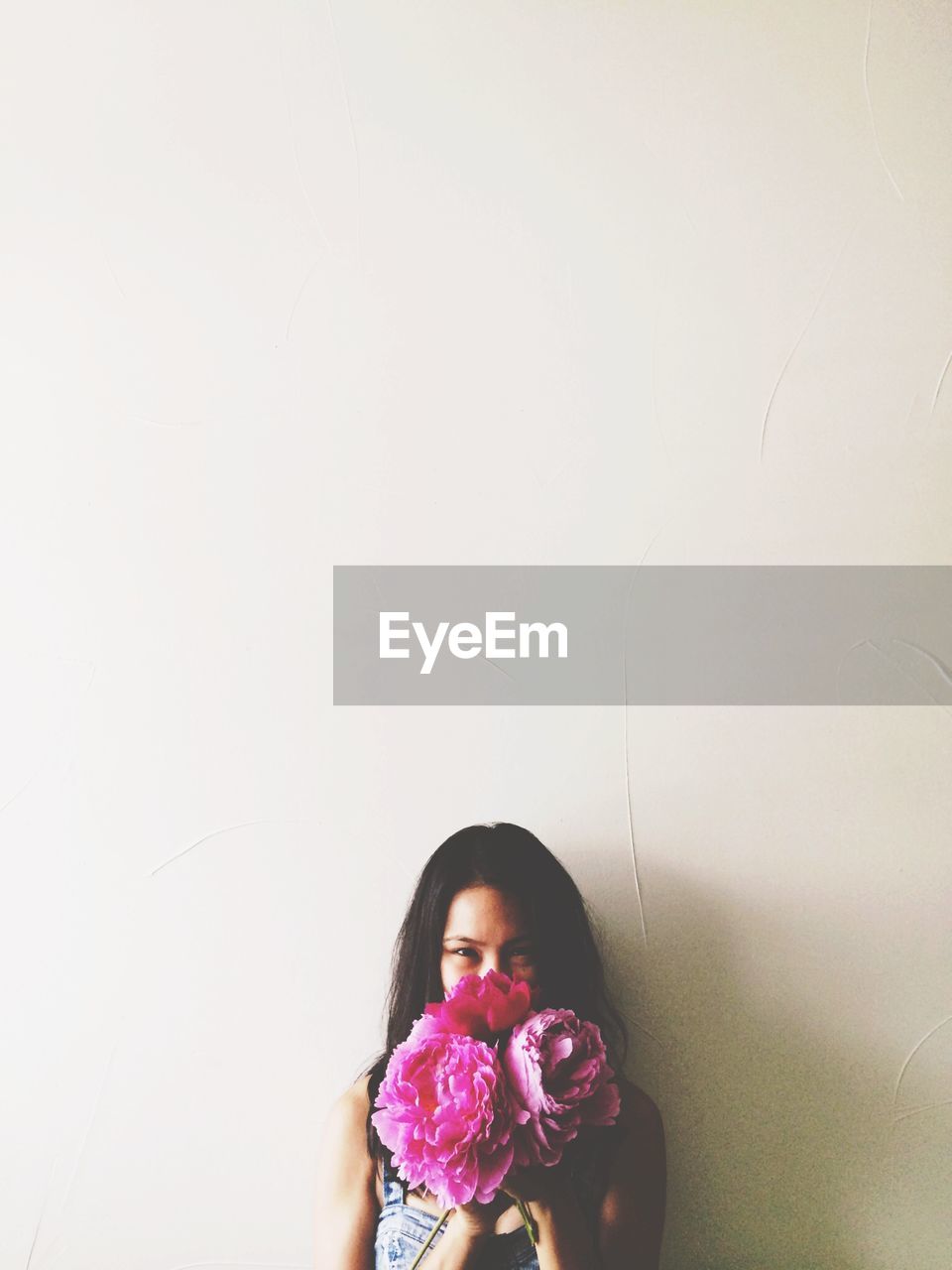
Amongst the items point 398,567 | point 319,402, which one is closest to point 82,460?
point 319,402

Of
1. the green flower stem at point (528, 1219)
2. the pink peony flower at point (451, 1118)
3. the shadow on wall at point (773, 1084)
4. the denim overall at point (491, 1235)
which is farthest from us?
the shadow on wall at point (773, 1084)

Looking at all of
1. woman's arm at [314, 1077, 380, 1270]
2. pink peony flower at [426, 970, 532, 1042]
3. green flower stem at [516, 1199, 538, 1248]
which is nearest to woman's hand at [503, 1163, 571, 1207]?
green flower stem at [516, 1199, 538, 1248]

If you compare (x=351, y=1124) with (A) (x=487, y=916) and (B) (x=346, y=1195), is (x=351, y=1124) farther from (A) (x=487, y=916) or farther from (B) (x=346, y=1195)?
(A) (x=487, y=916)

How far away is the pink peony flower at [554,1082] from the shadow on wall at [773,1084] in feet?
0.98

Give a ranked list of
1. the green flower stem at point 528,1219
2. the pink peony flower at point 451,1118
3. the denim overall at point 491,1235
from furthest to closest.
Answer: the denim overall at point 491,1235 → the green flower stem at point 528,1219 → the pink peony flower at point 451,1118

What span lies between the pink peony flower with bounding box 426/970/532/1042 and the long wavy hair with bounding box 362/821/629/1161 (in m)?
0.17

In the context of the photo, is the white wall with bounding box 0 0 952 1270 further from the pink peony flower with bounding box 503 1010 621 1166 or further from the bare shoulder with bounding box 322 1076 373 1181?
the pink peony flower with bounding box 503 1010 621 1166

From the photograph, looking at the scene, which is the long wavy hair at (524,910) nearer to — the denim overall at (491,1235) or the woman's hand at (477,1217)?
the denim overall at (491,1235)

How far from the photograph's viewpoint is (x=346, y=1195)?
111 centimetres

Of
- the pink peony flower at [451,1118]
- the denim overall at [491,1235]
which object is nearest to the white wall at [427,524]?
the denim overall at [491,1235]

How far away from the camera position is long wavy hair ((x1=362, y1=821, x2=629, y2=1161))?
110 centimetres

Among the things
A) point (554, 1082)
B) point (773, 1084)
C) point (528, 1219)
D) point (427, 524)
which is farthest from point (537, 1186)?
point (427, 524)

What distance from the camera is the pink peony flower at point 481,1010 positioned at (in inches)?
35.1

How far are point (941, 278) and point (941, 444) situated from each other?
7.8 inches
